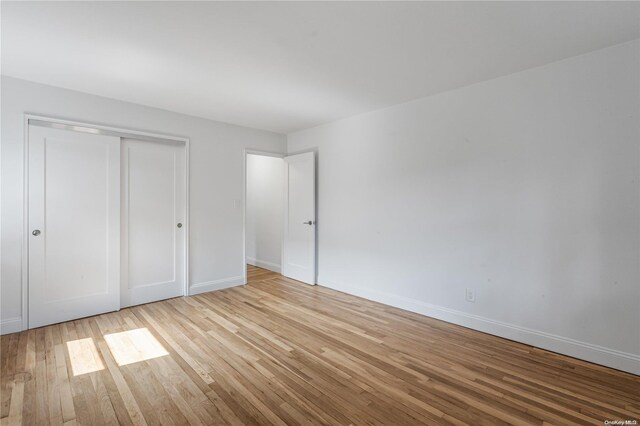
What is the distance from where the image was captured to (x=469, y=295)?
3160 millimetres

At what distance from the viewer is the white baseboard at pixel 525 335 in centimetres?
236

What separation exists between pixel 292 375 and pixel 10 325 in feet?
9.71

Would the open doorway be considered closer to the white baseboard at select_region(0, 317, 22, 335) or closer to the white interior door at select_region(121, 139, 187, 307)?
the white interior door at select_region(121, 139, 187, 307)

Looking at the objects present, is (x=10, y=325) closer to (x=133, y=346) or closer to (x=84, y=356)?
(x=84, y=356)

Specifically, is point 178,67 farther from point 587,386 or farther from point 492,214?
point 587,386

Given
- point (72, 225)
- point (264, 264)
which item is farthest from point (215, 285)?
point (72, 225)

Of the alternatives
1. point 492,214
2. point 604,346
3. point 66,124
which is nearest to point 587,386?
point 604,346

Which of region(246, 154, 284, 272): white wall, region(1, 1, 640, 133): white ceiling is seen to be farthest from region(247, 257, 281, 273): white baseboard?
region(1, 1, 640, 133): white ceiling

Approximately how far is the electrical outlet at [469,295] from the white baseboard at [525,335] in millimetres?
166

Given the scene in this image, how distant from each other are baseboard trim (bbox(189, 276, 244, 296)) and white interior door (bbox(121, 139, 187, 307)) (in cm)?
17

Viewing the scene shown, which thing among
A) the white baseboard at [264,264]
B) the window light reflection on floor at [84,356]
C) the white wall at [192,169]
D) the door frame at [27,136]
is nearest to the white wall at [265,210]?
the white baseboard at [264,264]

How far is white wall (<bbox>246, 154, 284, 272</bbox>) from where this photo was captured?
Answer: 18.8ft

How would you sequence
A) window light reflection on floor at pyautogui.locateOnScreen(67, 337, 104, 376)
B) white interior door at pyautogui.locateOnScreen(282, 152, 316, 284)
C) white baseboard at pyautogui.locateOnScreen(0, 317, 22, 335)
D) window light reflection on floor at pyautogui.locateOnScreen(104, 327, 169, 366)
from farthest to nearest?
white interior door at pyautogui.locateOnScreen(282, 152, 316, 284), white baseboard at pyautogui.locateOnScreen(0, 317, 22, 335), window light reflection on floor at pyautogui.locateOnScreen(104, 327, 169, 366), window light reflection on floor at pyautogui.locateOnScreen(67, 337, 104, 376)

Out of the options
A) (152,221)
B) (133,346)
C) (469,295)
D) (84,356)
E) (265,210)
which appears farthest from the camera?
(265,210)
